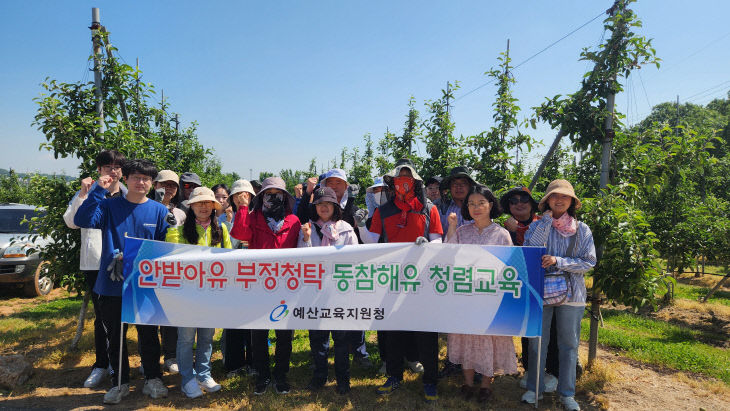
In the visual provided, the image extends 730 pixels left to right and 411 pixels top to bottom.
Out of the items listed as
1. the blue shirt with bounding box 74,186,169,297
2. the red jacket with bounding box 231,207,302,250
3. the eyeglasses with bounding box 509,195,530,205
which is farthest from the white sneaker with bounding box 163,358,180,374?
the eyeglasses with bounding box 509,195,530,205

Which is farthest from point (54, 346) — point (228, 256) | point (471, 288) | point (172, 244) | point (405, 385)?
point (471, 288)

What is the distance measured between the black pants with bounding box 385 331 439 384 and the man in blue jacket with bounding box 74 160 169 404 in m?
2.35

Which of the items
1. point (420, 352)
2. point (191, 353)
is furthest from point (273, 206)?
point (420, 352)

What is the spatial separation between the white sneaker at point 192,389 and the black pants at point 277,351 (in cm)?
61

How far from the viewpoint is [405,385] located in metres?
4.38

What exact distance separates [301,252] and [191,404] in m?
1.89

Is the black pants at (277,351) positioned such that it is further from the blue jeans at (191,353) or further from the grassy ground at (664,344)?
the grassy ground at (664,344)

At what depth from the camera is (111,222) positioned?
388cm

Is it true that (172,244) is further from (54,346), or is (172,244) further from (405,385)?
(54,346)

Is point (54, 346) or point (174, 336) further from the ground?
point (174, 336)

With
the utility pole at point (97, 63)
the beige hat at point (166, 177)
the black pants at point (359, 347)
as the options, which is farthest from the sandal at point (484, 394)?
the utility pole at point (97, 63)

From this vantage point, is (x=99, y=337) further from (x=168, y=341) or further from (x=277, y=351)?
(x=277, y=351)

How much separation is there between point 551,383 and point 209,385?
366 centimetres

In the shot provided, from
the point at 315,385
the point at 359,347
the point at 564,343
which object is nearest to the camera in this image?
the point at 564,343
